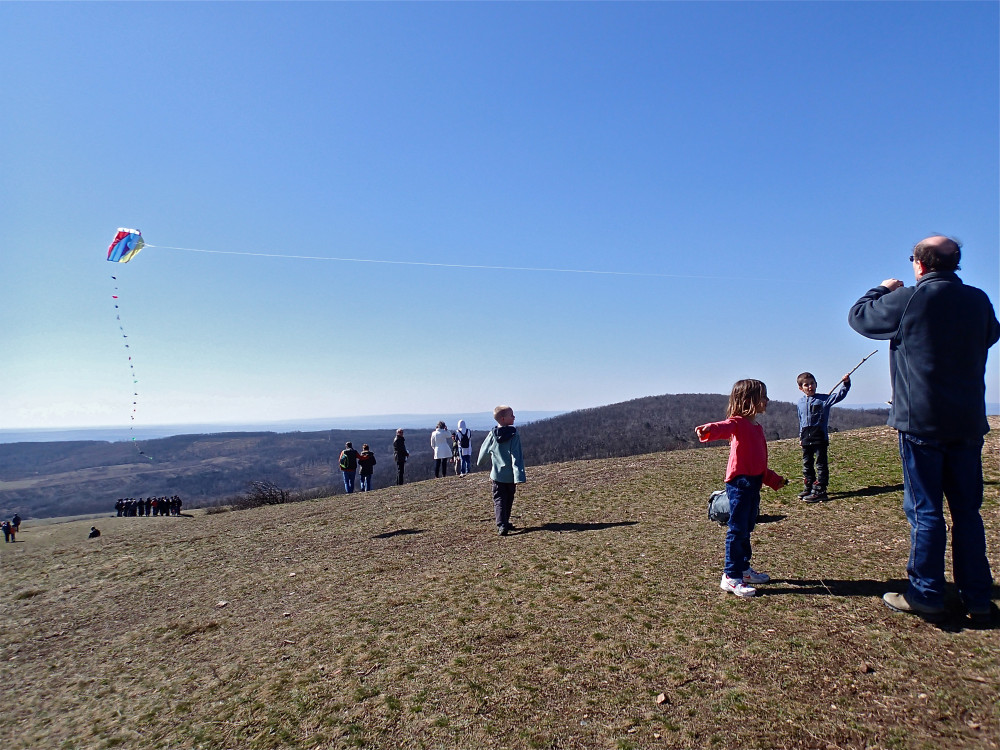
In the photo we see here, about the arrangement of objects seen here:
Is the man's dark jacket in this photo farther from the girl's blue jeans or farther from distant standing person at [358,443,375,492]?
distant standing person at [358,443,375,492]

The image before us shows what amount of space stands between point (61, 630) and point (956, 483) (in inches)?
422

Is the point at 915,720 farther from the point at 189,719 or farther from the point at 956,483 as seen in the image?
the point at 189,719

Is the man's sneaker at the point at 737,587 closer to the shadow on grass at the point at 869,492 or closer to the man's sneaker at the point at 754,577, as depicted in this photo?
the man's sneaker at the point at 754,577

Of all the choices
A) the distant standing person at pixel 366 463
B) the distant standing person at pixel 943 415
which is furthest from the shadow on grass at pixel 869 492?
the distant standing person at pixel 366 463

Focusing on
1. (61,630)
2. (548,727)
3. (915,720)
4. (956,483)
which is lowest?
(61,630)

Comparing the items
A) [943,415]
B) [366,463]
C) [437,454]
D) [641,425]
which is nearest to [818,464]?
[943,415]

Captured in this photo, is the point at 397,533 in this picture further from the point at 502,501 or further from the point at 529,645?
the point at 529,645

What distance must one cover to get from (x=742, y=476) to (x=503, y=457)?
474 centimetres

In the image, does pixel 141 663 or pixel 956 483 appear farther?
pixel 141 663

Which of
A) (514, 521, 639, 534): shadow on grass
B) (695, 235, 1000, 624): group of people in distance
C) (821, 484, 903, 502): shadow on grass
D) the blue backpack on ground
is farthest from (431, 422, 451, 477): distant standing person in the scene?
(695, 235, 1000, 624): group of people in distance

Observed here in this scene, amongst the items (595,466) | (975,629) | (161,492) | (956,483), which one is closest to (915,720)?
(975,629)

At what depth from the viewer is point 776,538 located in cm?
735

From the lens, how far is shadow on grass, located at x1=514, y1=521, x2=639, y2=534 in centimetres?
947

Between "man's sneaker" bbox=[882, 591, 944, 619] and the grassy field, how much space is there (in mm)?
100
